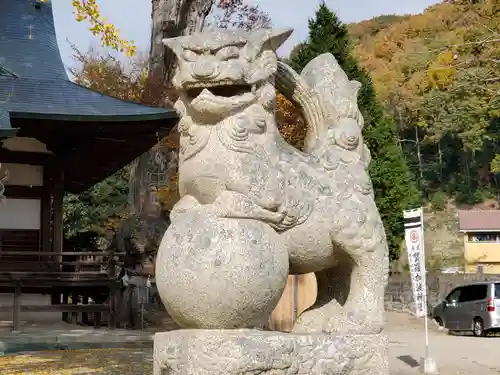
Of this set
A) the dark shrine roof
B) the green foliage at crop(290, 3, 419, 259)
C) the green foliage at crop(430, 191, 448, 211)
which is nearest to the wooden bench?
the dark shrine roof

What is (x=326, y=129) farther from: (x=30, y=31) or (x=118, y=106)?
(x=30, y=31)

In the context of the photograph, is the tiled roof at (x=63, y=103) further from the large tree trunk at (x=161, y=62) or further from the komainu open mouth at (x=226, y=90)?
the komainu open mouth at (x=226, y=90)

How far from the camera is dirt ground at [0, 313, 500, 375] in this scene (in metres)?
7.95

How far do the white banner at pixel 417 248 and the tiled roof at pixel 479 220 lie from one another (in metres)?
34.7

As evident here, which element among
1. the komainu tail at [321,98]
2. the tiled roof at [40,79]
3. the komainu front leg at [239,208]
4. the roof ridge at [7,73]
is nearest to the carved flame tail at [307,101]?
the komainu tail at [321,98]

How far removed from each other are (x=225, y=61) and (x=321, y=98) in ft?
2.62

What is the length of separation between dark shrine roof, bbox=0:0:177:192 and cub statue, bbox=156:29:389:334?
736 cm

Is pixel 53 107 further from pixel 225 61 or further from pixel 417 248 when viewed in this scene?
pixel 225 61

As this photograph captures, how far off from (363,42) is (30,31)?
7230 centimetres

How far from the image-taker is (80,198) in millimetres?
24812

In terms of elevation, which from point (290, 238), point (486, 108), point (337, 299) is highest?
point (486, 108)

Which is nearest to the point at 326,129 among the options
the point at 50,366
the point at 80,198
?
the point at 50,366

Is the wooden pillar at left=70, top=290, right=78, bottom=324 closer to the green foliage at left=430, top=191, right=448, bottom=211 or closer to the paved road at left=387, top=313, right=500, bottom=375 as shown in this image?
the paved road at left=387, top=313, right=500, bottom=375

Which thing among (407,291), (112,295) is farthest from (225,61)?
(407,291)
